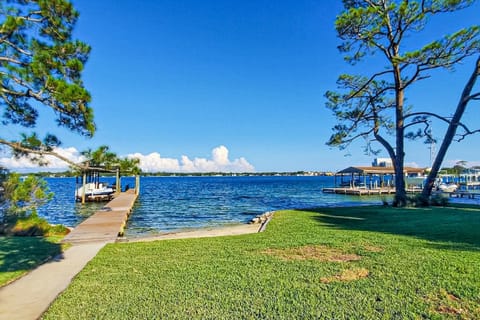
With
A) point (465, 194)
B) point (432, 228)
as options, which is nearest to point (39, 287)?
point (432, 228)

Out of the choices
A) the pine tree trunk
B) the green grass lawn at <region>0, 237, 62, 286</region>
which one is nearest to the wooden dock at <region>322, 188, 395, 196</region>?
the pine tree trunk

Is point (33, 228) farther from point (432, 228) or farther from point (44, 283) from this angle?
point (432, 228)

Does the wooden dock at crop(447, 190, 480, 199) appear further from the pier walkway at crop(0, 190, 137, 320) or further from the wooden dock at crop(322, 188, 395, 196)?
the pier walkway at crop(0, 190, 137, 320)

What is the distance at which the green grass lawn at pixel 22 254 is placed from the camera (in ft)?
17.1

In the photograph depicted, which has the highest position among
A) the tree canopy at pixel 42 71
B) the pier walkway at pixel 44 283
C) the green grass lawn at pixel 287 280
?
the tree canopy at pixel 42 71

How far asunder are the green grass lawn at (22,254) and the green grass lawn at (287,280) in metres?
1.07

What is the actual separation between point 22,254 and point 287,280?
547cm

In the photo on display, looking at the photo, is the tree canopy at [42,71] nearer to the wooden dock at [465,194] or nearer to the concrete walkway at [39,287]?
the concrete walkway at [39,287]

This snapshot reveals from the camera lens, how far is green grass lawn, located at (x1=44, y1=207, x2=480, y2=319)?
11.1 feet

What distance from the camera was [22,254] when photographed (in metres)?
6.40

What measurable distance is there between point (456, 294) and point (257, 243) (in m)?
4.01

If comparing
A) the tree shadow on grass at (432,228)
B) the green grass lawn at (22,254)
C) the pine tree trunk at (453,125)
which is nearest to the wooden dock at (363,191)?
the pine tree trunk at (453,125)

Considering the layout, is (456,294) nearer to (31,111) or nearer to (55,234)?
(31,111)

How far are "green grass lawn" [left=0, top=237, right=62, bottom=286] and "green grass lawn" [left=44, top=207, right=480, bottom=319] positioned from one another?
107cm
